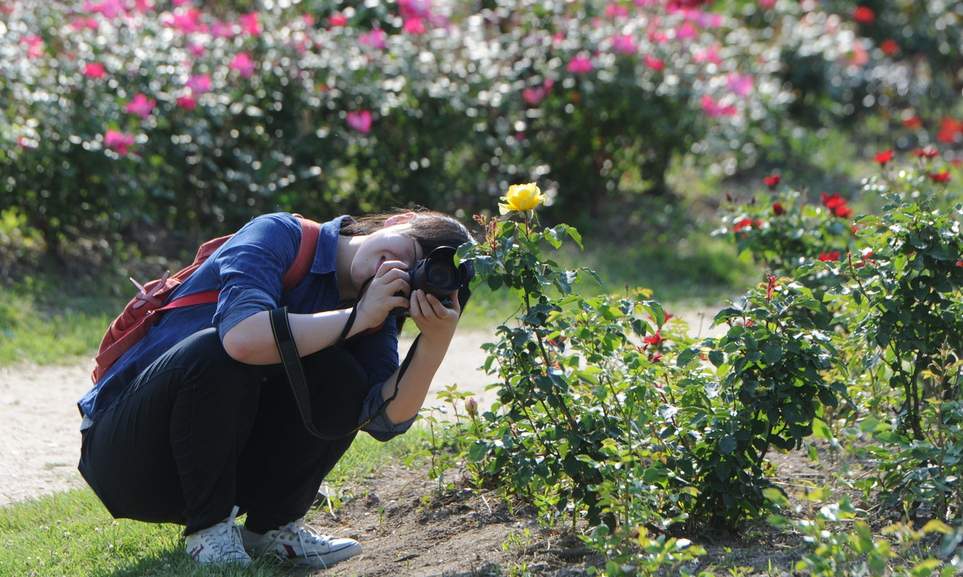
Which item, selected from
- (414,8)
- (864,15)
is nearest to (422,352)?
(414,8)

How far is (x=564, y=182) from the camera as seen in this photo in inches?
296

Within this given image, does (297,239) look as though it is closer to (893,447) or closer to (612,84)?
(893,447)

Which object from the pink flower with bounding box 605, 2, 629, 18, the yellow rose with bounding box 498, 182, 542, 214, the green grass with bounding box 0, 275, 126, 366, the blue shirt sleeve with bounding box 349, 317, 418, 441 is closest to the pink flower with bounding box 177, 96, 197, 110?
the green grass with bounding box 0, 275, 126, 366

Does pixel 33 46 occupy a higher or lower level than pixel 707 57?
lower

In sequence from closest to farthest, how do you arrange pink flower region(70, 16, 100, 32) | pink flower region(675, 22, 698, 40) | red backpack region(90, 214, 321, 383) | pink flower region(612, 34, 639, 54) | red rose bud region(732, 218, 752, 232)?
1. red backpack region(90, 214, 321, 383)
2. red rose bud region(732, 218, 752, 232)
3. pink flower region(70, 16, 100, 32)
4. pink flower region(612, 34, 639, 54)
5. pink flower region(675, 22, 698, 40)

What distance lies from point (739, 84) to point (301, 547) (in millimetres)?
5771

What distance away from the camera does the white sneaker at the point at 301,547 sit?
312 cm

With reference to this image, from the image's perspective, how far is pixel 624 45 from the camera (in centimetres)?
730

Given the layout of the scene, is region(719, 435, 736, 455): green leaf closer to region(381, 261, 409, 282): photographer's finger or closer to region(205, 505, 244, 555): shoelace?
region(381, 261, 409, 282): photographer's finger

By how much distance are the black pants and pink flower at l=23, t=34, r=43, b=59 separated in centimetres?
345

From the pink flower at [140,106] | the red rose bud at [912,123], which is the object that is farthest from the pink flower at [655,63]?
the red rose bud at [912,123]

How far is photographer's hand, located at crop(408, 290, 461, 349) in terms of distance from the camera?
2.79 metres

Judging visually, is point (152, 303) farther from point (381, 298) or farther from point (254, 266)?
point (381, 298)

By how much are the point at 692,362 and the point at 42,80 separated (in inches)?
157
